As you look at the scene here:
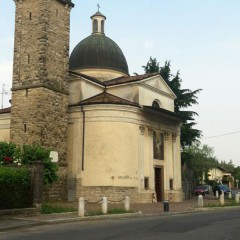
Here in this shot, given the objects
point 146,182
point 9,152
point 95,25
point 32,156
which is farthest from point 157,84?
point 9,152

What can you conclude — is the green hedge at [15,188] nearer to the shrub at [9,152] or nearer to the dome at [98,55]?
the shrub at [9,152]

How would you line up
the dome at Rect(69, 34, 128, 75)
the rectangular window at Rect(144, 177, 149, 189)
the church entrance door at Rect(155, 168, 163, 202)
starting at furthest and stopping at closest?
the dome at Rect(69, 34, 128, 75) < the church entrance door at Rect(155, 168, 163, 202) < the rectangular window at Rect(144, 177, 149, 189)

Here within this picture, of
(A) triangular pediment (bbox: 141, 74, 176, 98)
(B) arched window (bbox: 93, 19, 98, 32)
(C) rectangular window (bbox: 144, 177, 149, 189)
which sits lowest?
(C) rectangular window (bbox: 144, 177, 149, 189)

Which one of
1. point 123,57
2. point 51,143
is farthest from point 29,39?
point 123,57

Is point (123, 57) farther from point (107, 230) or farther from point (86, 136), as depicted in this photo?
point (107, 230)

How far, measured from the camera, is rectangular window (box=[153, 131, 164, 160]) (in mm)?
35719

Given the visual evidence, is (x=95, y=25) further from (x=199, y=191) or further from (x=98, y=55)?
(x=199, y=191)

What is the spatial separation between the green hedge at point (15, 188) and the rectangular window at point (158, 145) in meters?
17.7

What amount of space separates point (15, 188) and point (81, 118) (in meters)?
14.5

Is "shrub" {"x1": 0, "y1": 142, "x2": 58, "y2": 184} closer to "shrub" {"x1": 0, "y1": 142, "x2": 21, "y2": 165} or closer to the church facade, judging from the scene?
"shrub" {"x1": 0, "y1": 142, "x2": 21, "y2": 165}

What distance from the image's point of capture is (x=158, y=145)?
1427 inches

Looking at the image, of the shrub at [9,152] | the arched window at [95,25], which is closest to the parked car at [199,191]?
the arched window at [95,25]

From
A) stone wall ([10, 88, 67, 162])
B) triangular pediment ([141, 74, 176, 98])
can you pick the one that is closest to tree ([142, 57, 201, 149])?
triangular pediment ([141, 74, 176, 98])

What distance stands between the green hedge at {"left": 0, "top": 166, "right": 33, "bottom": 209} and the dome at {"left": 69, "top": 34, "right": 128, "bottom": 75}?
70.9ft
